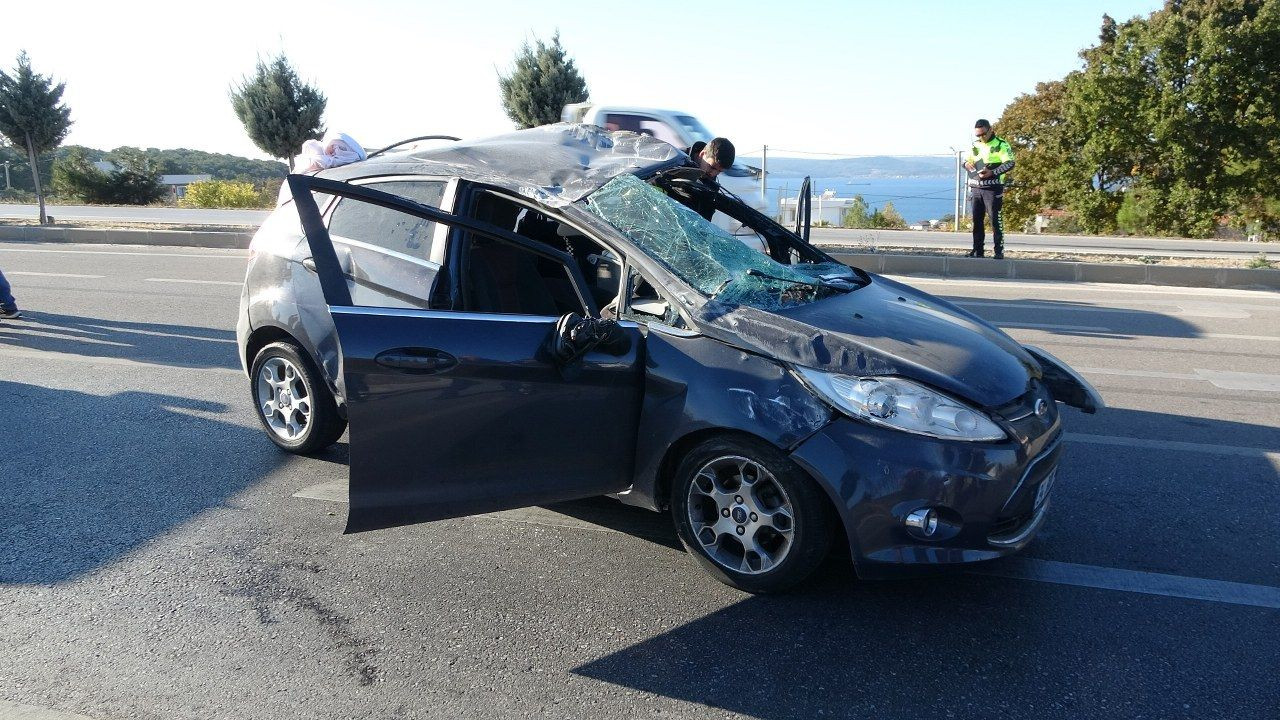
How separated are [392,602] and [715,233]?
203 centimetres

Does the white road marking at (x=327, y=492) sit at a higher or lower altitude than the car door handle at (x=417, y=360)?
lower

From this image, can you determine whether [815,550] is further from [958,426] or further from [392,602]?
[392,602]

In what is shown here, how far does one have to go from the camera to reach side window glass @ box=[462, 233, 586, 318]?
4.20m

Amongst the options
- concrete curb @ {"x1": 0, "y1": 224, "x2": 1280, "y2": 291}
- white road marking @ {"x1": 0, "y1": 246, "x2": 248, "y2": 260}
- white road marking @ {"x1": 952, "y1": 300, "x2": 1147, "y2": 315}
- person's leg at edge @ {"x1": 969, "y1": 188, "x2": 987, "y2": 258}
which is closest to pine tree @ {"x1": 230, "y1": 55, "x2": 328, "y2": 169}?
white road marking @ {"x1": 0, "y1": 246, "x2": 248, "y2": 260}

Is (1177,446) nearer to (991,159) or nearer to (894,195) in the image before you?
(991,159)

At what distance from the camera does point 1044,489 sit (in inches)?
141

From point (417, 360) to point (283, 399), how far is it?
202cm

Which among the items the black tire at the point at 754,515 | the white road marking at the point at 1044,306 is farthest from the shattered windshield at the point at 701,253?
the white road marking at the point at 1044,306

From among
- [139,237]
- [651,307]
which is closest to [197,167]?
[139,237]

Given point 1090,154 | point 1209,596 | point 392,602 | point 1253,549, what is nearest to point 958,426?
point 1209,596

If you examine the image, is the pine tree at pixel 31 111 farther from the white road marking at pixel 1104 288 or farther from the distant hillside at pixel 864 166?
the white road marking at pixel 1104 288

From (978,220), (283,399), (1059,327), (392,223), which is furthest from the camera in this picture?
(978,220)

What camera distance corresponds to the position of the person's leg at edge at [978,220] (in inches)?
542

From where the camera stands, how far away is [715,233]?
168 inches
